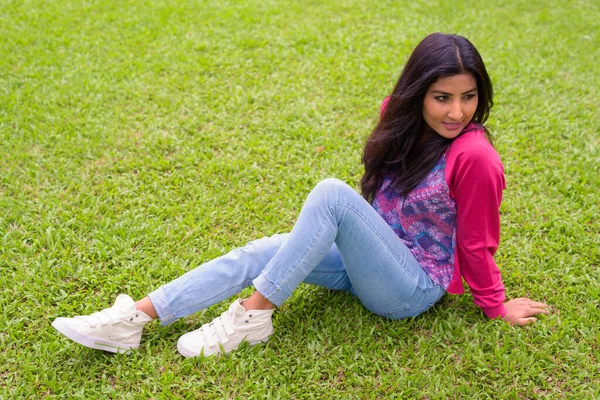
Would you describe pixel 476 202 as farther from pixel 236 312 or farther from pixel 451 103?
pixel 236 312

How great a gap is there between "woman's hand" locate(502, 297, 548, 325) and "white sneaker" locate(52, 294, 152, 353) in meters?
1.66

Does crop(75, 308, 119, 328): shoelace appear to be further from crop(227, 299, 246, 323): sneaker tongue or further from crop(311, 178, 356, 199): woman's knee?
crop(311, 178, 356, 199): woman's knee

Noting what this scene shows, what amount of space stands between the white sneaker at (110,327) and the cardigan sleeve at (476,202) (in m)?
1.41

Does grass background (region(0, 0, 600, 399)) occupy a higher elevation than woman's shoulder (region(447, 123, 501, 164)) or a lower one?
lower

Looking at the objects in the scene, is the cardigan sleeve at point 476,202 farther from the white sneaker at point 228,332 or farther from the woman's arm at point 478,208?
the white sneaker at point 228,332

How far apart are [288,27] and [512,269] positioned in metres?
3.73

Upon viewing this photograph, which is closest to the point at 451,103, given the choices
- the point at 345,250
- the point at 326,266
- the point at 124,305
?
the point at 345,250

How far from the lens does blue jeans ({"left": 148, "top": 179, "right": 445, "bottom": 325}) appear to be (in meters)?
2.51

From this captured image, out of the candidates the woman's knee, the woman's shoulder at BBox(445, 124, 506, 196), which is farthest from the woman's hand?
the woman's knee

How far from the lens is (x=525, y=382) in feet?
8.49

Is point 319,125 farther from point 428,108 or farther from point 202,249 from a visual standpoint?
point 428,108

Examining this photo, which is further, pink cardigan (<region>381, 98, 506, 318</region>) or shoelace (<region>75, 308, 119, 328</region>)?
shoelace (<region>75, 308, 119, 328</region>)

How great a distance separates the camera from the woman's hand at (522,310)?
284 cm

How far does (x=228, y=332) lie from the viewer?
2633 mm
